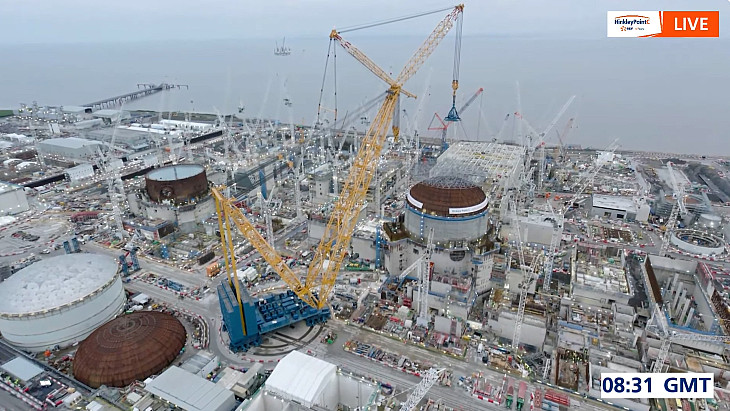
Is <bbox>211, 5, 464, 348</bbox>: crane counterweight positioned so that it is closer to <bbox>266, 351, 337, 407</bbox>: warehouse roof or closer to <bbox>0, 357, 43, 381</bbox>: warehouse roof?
<bbox>266, 351, 337, 407</bbox>: warehouse roof

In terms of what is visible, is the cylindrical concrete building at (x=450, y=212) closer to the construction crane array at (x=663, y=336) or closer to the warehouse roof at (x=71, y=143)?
the construction crane array at (x=663, y=336)

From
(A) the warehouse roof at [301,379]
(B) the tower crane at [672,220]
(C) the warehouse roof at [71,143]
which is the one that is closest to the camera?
(A) the warehouse roof at [301,379]

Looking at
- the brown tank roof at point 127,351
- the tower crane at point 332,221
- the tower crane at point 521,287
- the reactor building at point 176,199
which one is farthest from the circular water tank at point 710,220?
the reactor building at point 176,199

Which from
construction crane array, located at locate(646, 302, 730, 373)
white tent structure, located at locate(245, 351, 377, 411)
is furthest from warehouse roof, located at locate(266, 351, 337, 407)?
construction crane array, located at locate(646, 302, 730, 373)

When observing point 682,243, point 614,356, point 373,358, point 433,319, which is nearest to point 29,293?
point 373,358

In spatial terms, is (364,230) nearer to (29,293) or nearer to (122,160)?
(29,293)
